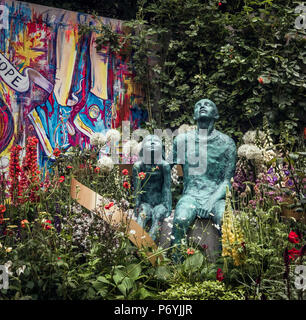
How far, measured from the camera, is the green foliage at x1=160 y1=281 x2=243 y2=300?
2518 mm

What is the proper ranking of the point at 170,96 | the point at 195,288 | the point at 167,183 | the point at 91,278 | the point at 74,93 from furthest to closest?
the point at 170,96 → the point at 74,93 → the point at 167,183 → the point at 91,278 → the point at 195,288

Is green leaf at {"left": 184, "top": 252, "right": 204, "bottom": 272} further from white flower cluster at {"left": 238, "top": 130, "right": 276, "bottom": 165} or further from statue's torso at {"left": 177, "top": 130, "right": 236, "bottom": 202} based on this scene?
white flower cluster at {"left": 238, "top": 130, "right": 276, "bottom": 165}

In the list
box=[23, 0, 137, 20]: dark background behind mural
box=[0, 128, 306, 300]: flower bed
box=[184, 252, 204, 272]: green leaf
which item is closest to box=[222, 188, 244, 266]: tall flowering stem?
box=[0, 128, 306, 300]: flower bed

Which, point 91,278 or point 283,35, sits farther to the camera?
point 283,35

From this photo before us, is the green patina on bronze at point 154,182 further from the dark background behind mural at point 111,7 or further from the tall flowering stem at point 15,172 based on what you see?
the dark background behind mural at point 111,7

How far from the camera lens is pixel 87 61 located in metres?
6.18

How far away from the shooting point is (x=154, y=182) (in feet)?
12.9

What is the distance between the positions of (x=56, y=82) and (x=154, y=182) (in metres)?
2.83

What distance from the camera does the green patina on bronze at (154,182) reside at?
382cm

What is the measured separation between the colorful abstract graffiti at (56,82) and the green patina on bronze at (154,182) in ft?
6.63

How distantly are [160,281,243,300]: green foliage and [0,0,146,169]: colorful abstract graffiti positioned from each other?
11.2 feet

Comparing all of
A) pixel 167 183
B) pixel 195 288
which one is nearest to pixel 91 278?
pixel 195 288
